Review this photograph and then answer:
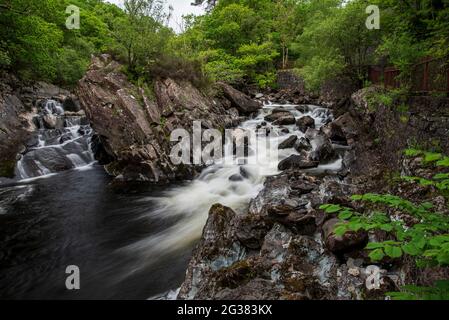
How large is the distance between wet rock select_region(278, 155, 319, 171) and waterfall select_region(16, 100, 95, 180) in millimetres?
10507

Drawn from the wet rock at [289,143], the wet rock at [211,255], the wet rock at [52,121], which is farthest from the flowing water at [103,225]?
the wet rock at [52,121]

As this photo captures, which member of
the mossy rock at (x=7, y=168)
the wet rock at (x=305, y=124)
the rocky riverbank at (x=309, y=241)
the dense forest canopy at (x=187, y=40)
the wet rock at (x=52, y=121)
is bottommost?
the rocky riverbank at (x=309, y=241)

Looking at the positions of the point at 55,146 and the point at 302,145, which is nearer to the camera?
the point at 302,145

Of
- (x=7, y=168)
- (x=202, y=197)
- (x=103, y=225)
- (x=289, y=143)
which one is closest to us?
(x=103, y=225)

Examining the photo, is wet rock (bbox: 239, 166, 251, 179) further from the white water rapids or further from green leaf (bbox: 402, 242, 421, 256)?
green leaf (bbox: 402, 242, 421, 256)

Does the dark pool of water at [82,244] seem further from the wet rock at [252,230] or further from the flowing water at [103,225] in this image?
the wet rock at [252,230]

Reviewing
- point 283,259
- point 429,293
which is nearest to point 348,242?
point 283,259

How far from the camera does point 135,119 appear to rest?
13.5 metres

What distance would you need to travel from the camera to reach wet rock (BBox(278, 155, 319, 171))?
12295 millimetres

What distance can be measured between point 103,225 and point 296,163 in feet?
26.7

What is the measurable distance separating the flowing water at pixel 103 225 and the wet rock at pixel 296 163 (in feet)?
1.24

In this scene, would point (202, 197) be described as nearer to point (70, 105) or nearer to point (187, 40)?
point (187, 40)

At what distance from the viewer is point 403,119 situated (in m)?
9.13

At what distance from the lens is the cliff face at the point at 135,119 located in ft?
42.2
